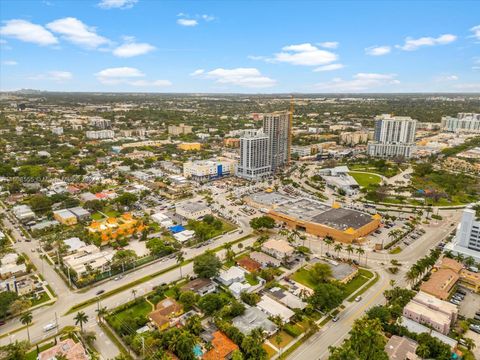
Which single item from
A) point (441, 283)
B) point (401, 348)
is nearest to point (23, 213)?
point (401, 348)

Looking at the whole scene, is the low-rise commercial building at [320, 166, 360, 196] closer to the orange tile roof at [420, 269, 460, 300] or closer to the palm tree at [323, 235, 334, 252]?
the palm tree at [323, 235, 334, 252]

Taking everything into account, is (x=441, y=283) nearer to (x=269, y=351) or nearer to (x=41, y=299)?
(x=269, y=351)

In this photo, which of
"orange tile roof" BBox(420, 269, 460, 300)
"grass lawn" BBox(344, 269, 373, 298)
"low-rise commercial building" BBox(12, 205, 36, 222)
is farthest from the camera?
"low-rise commercial building" BBox(12, 205, 36, 222)

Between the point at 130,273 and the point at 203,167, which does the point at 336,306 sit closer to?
the point at 130,273

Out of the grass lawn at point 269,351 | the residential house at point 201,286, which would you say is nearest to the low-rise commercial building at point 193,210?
the residential house at point 201,286

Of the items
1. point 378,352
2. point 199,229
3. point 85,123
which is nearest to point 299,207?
point 199,229

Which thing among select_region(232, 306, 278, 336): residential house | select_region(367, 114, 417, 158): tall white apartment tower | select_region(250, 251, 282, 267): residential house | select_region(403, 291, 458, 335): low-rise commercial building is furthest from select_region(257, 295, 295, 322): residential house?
select_region(367, 114, 417, 158): tall white apartment tower
